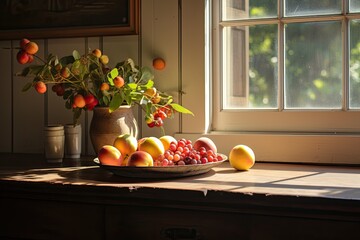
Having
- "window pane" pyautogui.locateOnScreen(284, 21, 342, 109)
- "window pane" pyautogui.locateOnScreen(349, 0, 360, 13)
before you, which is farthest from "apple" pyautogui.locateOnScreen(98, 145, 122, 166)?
"window pane" pyautogui.locateOnScreen(349, 0, 360, 13)

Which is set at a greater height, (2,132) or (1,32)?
(1,32)

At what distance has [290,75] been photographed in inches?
74.4

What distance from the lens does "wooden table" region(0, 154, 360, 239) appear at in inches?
48.9

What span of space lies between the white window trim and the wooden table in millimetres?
112

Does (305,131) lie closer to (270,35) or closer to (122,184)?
(270,35)

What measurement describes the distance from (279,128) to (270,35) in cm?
34

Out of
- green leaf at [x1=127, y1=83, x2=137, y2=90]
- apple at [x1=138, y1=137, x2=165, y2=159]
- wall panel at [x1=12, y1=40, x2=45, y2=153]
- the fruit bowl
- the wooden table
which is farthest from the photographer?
wall panel at [x1=12, y1=40, x2=45, y2=153]

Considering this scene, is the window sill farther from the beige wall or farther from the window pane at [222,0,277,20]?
the window pane at [222,0,277,20]

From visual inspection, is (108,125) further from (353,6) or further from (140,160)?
(353,6)

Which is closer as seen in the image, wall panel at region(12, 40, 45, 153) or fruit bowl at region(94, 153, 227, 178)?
fruit bowl at region(94, 153, 227, 178)

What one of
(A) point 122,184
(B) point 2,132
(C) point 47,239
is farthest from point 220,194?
(B) point 2,132

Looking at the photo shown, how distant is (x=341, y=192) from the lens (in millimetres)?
1267

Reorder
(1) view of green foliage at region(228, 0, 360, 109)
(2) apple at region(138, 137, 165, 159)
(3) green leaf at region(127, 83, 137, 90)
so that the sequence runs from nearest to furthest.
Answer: (2) apple at region(138, 137, 165, 159) → (3) green leaf at region(127, 83, 137, 90) → (1) view of green foliage at region(228, 0, 360, 109)

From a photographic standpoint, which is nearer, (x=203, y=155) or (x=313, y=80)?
(x=203, y=155)
